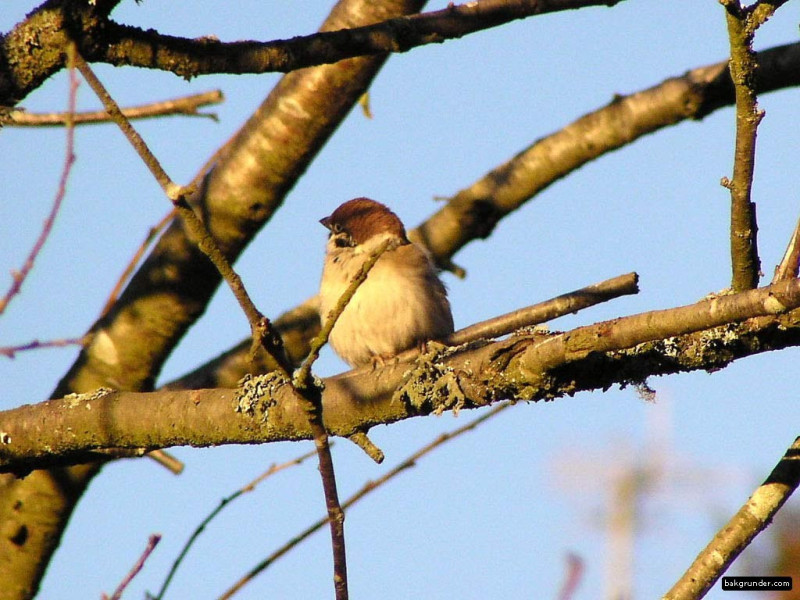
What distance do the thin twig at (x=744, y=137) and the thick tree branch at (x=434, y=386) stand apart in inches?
5.5

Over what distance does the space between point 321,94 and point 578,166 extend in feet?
4.70

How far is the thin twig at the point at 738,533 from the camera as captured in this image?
2.38 meters

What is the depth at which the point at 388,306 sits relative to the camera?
Result: 5.04 metres

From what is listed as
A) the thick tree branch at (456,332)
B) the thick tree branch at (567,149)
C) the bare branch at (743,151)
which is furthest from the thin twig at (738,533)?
the thick tree branch at (567,149)

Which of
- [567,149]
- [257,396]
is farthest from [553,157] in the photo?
[257,396]

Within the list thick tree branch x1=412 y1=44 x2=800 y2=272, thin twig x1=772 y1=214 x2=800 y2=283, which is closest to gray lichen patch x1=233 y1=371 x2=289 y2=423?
thin twig x1=772 y1=214 x2=800 y2=283

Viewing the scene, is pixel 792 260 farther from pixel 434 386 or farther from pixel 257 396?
pixel 257 396

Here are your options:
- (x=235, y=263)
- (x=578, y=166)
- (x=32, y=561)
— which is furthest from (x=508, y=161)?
(x=32, y=561)

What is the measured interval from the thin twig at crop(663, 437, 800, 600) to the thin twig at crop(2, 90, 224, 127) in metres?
2.81

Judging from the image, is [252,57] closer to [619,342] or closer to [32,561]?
[619,342]

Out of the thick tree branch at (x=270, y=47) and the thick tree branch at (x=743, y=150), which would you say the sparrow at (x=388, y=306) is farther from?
the thick tree branch at (x=743, y=150)

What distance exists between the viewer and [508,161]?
211 inches

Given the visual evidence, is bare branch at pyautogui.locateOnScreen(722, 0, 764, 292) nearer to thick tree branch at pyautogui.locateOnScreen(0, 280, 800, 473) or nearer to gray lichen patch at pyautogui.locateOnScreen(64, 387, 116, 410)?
thick tree branch at pyautogui.locateOnScreen(0, 280, 800, 473)

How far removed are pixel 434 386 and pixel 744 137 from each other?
1.08 meters
